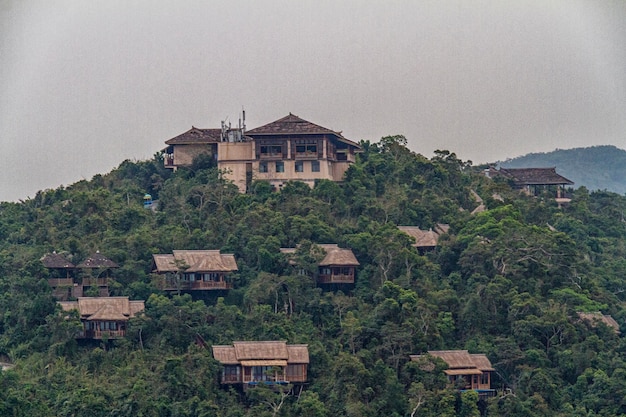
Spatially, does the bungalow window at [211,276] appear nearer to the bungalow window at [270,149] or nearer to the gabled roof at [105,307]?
the gabled roof at [105,307]

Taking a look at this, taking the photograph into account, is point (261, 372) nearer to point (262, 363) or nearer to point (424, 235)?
point (262, 363)

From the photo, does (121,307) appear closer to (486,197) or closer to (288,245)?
(288,245)

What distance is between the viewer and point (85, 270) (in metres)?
31.3

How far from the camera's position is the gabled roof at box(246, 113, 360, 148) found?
36.7 meters

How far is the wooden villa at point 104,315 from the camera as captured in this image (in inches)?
1151

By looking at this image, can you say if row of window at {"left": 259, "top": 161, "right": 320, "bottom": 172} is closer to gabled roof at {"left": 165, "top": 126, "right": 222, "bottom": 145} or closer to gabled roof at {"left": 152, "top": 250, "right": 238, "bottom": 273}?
gabled roof at {"left": 165, "top": 126, "right": 222, "bottom": 145}

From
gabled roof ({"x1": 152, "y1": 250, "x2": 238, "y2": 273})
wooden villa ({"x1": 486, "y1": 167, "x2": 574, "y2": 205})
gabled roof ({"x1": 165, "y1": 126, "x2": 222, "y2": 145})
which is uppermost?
gabled roof ({"x1": 165, "y1": 126, "x2": 222, "y2": 145})

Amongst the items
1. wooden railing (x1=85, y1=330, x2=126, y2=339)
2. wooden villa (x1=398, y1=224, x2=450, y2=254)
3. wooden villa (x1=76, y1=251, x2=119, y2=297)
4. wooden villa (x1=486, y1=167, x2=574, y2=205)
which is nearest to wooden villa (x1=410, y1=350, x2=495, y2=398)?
wooden villa (x1=398, y1=224, x2=450, y2=254)

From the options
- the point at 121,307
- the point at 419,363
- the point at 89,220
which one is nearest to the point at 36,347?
the point at 121,307

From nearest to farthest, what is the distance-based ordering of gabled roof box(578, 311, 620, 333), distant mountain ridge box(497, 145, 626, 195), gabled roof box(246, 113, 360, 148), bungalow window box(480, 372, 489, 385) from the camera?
bungalow window box(480, 372, 489, 385) → gabled roof box(578, 311, 620, 333) → gabled roof box(246, 113, 360, 148) → distant mountain ridge box(497, 145, 626, 195)

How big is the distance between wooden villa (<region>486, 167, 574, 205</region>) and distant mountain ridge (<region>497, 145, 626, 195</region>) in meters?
51.8

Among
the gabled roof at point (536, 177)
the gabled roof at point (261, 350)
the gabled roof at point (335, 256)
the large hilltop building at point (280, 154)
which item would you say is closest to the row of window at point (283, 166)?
the large hilltop building at point (280, 154)

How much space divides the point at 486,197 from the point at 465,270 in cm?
595

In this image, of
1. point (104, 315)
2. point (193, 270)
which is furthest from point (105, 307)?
point (193, 270)
